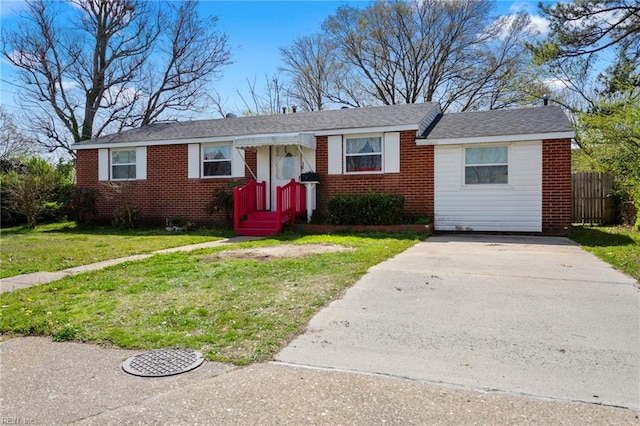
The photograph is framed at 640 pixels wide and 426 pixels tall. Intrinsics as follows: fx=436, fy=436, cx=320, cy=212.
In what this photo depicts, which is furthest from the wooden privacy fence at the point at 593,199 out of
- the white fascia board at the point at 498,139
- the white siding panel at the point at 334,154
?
the white siding panel at the point at 334,154

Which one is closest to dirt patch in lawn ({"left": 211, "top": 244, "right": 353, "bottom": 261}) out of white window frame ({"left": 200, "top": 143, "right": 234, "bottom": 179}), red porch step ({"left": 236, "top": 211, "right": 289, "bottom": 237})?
red porch step ({"left": 236, "top": 211, "right": 289, "bottom": 237})

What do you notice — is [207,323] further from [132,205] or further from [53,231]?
[53,231]

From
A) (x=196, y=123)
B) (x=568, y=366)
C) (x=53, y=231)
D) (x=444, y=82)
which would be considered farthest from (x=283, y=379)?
(x=444, y=82)

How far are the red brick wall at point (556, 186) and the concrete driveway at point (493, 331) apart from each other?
5278 mm

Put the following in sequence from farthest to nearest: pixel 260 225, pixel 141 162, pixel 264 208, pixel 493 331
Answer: pixel 141 162
pixel 264 208
pixel 260 225
pixel 493 331

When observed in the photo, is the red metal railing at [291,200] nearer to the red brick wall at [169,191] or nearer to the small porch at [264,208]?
the small porch at [264,208]

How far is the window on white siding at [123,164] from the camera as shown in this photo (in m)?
16.0

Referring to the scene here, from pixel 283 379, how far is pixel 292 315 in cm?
136

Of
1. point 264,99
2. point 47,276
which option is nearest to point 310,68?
point 264,99

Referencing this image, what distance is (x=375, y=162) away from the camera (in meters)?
13.2

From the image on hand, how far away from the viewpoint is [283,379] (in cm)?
309

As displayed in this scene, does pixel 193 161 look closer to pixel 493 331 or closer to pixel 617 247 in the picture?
pixel 617 247

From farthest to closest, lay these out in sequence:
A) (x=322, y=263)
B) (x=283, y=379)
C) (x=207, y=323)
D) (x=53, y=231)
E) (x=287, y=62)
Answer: (x=287, y=62), (x=53, y=231), (x=322, y=263), (x=207, y=323), (x=283, y=379)

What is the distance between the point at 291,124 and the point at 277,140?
2.56m
